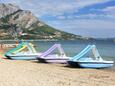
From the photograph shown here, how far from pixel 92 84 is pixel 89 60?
11.2 m

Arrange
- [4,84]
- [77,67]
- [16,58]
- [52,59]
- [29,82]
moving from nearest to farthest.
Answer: [4,84]
[29,82]
[77,67]
[52,59]
[16,58]

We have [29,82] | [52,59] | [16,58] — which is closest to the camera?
[29,82]

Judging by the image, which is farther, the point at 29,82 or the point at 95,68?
the point at 95,68

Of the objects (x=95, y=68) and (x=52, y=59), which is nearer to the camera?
(x=95, y=68)

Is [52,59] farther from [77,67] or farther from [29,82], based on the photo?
[29,82]

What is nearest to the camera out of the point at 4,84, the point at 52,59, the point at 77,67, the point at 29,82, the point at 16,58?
the point at 4,84

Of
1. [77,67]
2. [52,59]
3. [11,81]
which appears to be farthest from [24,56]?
[11,81]

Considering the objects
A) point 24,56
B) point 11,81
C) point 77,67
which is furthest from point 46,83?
point 24,56

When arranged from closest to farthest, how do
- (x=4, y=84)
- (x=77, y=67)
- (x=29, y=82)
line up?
(x=4, y=84) → (x=29, y=82) → (x=77, y=67)

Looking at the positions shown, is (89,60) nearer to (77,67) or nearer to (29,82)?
(77,67)

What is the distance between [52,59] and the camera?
3353cm

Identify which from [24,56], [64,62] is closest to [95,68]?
[64,62]

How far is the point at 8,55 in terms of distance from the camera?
1491 inches

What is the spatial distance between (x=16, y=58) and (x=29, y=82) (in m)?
20.2
